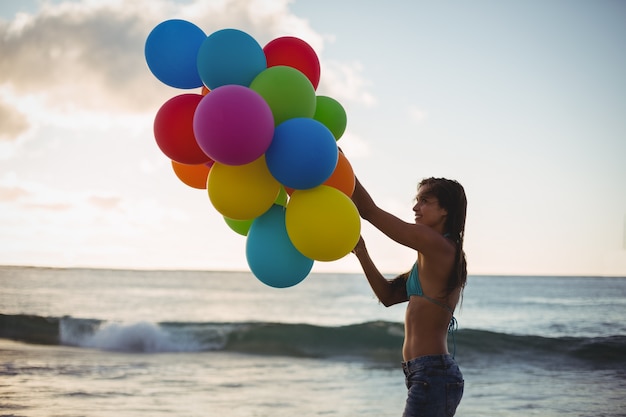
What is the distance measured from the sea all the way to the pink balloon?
4.87 metres

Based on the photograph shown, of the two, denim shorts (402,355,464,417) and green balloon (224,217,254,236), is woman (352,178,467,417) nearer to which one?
denim shorts (402,355,464,417)

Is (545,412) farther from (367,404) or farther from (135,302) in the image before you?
(135,302)

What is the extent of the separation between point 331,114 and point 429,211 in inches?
23.7

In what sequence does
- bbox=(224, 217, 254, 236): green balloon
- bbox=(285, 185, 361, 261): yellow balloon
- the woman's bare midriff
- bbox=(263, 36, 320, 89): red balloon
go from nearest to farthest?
bbox=(285, 185, 361, 261): yellow balloon, the woman's bare midriff, bbox=(263, 36, 320, 89): red balloon, bbox=(224, 217, 254, 236): green balloon

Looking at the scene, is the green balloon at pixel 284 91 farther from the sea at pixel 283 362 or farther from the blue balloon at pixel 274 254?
the sea at pixel 283 362

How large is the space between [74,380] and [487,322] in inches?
520

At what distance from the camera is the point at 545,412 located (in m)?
7.39

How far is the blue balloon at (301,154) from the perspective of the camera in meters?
2.50

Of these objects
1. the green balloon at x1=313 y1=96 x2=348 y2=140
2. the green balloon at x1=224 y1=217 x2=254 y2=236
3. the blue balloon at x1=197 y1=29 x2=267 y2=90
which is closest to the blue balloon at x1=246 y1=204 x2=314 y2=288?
the green balloon at x1=224 y1=217 x2=254 y2=236

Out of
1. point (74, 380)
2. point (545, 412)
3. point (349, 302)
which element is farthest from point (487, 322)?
point (74, 380)

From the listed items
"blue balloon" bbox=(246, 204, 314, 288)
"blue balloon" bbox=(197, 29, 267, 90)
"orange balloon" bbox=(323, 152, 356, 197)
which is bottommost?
"blue balloon" bbox=(246, 204, 314, 288)

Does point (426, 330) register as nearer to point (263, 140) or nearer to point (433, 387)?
point (433, 387)

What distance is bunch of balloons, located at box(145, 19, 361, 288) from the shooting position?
2471 millimetres

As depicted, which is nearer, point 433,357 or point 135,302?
point 433,357
